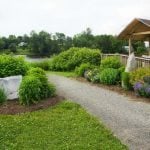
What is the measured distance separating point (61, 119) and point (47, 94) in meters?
2.68

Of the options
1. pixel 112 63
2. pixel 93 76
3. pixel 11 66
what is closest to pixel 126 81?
pixel 93 76

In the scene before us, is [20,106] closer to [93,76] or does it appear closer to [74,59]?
[93,76]

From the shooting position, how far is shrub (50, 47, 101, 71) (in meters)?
23.0

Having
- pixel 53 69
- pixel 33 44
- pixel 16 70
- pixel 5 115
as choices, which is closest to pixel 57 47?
pixel 33 44

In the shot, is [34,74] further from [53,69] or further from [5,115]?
[53,69]

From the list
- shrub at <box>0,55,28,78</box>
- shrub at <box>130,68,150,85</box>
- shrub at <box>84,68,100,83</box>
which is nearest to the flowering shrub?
shrub at <box>130,68,150,85</box>

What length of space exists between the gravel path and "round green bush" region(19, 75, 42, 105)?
1.41 m

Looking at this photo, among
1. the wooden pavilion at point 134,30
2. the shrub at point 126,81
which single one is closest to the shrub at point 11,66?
the shrub at point 126,81

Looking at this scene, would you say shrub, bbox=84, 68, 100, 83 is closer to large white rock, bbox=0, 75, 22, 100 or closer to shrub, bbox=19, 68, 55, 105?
shrub, bbox=19, 68, 55, 105

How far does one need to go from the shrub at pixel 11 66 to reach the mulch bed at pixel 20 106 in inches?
56.7

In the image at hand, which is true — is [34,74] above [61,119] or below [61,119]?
above

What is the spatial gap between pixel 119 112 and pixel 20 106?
9.08 feet

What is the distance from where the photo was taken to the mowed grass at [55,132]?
21.2 feet

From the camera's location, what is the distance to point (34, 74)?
11.3m
